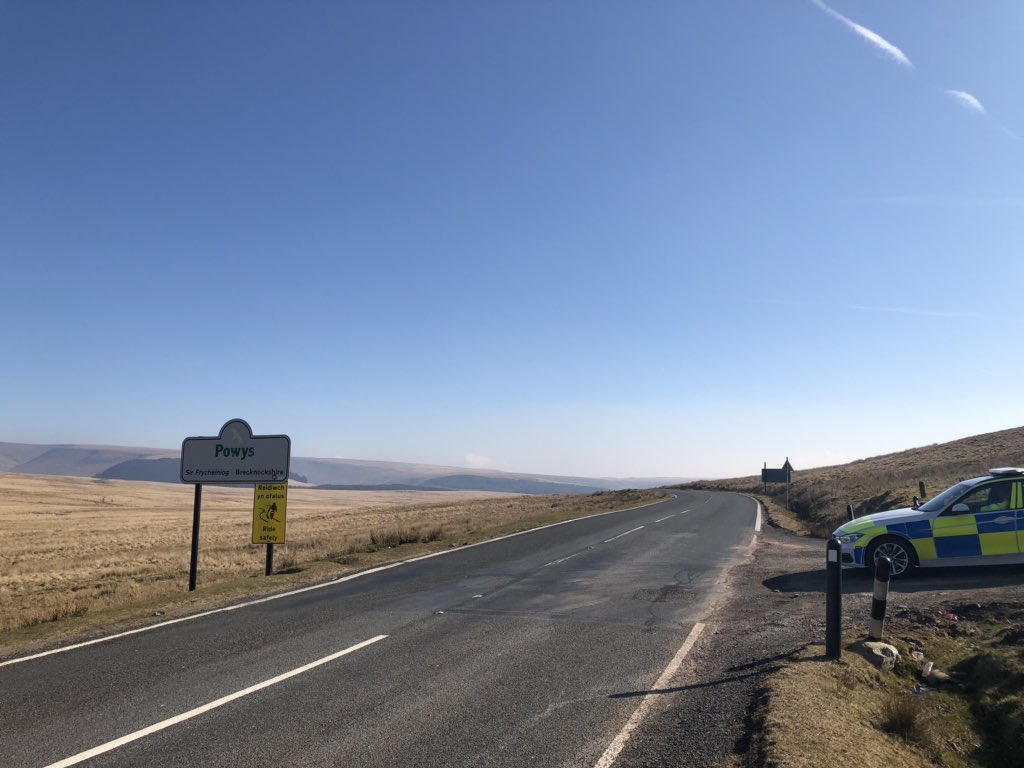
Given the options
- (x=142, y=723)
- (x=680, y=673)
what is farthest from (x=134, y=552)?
(x=680, y=673)

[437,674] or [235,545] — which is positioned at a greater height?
[437,674]

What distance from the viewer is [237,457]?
14805mm

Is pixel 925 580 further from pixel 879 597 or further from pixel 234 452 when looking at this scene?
pixel 234 452

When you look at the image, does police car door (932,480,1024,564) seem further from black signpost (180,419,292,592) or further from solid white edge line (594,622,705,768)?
black signpost (180,419,292,592)

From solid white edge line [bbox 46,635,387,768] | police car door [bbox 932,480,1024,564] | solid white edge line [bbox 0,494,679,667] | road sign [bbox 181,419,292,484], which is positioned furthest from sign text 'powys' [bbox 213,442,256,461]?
police car door [bbox 932,480,1024,564]

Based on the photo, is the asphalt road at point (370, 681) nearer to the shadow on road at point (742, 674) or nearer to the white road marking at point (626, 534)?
the shadow on road at point (742, 674)

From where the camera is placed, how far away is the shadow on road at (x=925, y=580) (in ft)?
33.6

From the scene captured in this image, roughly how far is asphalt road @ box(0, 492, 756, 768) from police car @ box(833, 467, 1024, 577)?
2.85m

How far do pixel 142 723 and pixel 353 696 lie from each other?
1706 millimetres

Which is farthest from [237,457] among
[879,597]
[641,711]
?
[879,597]

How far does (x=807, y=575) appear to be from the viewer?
41.0 feet

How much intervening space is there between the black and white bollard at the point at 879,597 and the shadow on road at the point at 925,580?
3360 millimetres

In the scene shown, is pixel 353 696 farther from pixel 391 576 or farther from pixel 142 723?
pixel 391 576

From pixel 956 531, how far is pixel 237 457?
45.7 feet
